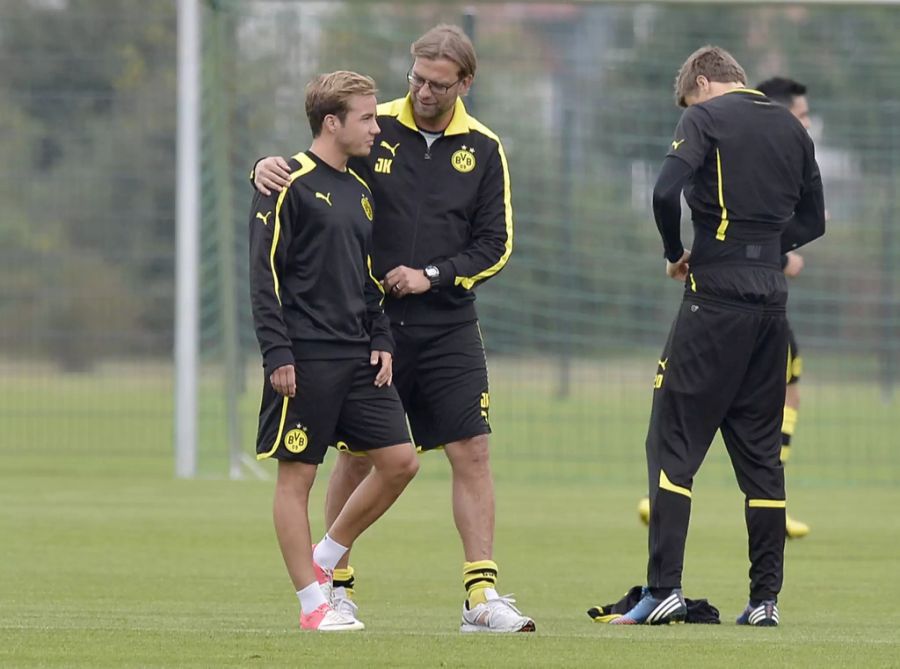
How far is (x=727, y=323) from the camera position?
280 inches

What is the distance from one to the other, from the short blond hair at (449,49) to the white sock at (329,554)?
1.78m

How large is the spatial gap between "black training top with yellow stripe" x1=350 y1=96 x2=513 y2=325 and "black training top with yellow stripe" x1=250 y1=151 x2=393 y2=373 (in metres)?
0.38

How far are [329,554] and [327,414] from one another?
0.74 meters

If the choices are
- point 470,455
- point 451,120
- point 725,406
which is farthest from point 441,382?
point 725,406

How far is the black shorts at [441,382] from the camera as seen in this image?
278 inches

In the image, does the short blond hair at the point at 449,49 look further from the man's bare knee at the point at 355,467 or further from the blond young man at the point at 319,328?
the man's bare knee at the point at 355,467

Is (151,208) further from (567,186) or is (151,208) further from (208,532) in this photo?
(208,532)

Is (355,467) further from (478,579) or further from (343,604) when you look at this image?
(478,579)

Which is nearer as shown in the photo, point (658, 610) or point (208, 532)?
point (658, 610)

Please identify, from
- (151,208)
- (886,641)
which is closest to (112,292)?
(151,208)

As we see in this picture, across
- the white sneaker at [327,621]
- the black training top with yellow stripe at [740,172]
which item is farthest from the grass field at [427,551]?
the black training top with yellow stripe at [740,172]

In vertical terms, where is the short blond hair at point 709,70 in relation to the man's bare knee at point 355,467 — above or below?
above

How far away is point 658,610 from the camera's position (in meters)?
7.06

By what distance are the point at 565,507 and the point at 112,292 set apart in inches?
244
